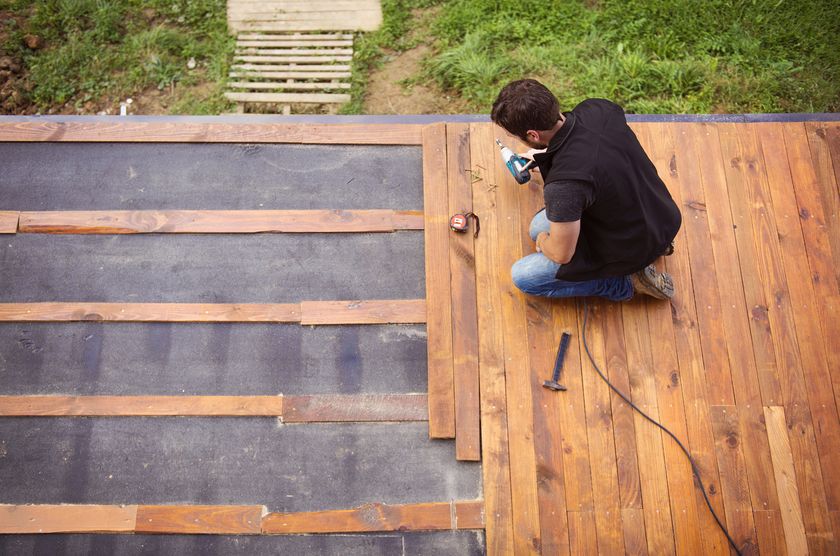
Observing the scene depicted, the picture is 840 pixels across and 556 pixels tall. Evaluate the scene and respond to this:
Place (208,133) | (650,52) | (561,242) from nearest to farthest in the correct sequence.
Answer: (561,242) → (208,133) → (650,52)

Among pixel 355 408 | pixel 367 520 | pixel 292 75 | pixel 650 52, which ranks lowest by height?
pixel 367 520

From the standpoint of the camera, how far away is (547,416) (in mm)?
3176

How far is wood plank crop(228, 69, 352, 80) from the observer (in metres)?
5.04

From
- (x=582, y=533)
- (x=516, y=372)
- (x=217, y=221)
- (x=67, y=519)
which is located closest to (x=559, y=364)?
(x=516, y=372)

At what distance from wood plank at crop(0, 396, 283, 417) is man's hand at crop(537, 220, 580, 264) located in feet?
5.51

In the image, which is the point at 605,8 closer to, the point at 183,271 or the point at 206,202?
the point at 206,202

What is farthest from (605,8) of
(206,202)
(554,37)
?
(206,202)

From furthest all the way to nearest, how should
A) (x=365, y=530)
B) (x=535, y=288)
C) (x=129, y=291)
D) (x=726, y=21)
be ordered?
(x=726, y=21), (x=129, y=291), (x=535, y=288), (x=365, y=530)

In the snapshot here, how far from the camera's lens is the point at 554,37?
5.00 m

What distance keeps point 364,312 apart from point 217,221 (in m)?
1.10

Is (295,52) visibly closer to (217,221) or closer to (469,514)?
(217,221)

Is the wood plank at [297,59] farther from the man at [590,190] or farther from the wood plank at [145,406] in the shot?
the wood plank at [145,406]

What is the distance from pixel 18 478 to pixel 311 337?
1.73 metres

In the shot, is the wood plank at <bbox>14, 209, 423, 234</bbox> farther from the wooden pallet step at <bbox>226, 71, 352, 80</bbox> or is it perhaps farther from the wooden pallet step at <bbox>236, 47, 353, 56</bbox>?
the wooden pallet step at <bbox>236, 47, 353, 56</bbox>
